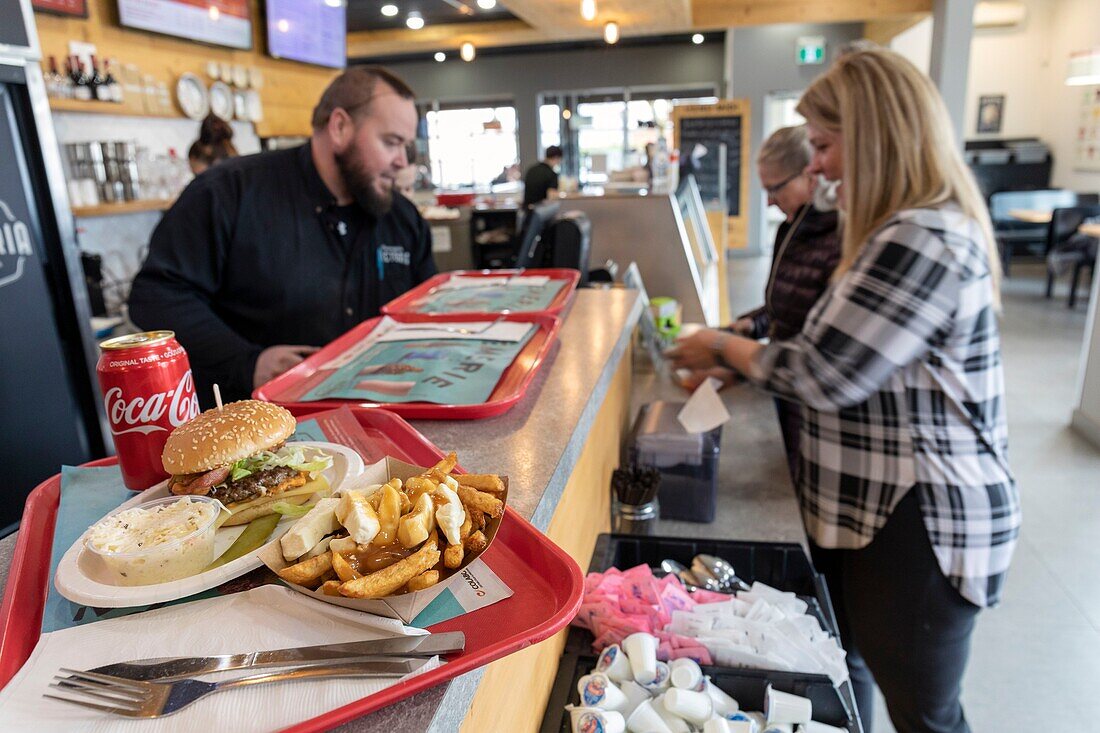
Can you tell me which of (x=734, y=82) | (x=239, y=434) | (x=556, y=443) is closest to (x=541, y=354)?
(x=556, y=443)

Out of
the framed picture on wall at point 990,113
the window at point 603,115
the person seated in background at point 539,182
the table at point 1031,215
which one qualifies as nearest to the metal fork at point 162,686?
the person seated in background at point 539,182

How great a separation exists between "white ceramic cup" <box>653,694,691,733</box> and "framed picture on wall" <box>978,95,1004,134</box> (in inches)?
524

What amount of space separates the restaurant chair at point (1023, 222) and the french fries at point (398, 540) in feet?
36.7

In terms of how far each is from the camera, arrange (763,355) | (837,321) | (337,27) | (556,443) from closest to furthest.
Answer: (556,443), (837,321), (763,355), (337,27)

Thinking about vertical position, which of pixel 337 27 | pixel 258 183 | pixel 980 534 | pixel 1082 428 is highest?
pixel 337 27

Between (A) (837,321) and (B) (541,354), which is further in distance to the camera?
(A) (837,321)

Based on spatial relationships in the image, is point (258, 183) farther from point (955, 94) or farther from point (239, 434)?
point (955, 94)

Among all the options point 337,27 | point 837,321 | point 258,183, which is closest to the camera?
point 837,321

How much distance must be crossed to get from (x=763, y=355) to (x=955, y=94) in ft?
23.7

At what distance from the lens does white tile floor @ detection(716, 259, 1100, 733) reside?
237 centimetres

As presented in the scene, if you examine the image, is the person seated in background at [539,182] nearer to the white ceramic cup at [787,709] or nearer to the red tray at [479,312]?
the red tray at [479,312]

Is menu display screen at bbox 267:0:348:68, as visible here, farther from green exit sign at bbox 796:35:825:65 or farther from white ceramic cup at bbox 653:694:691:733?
green exit sign at bbox 796:35:825:65

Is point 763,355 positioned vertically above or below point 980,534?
above

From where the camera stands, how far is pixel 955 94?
725 cm
